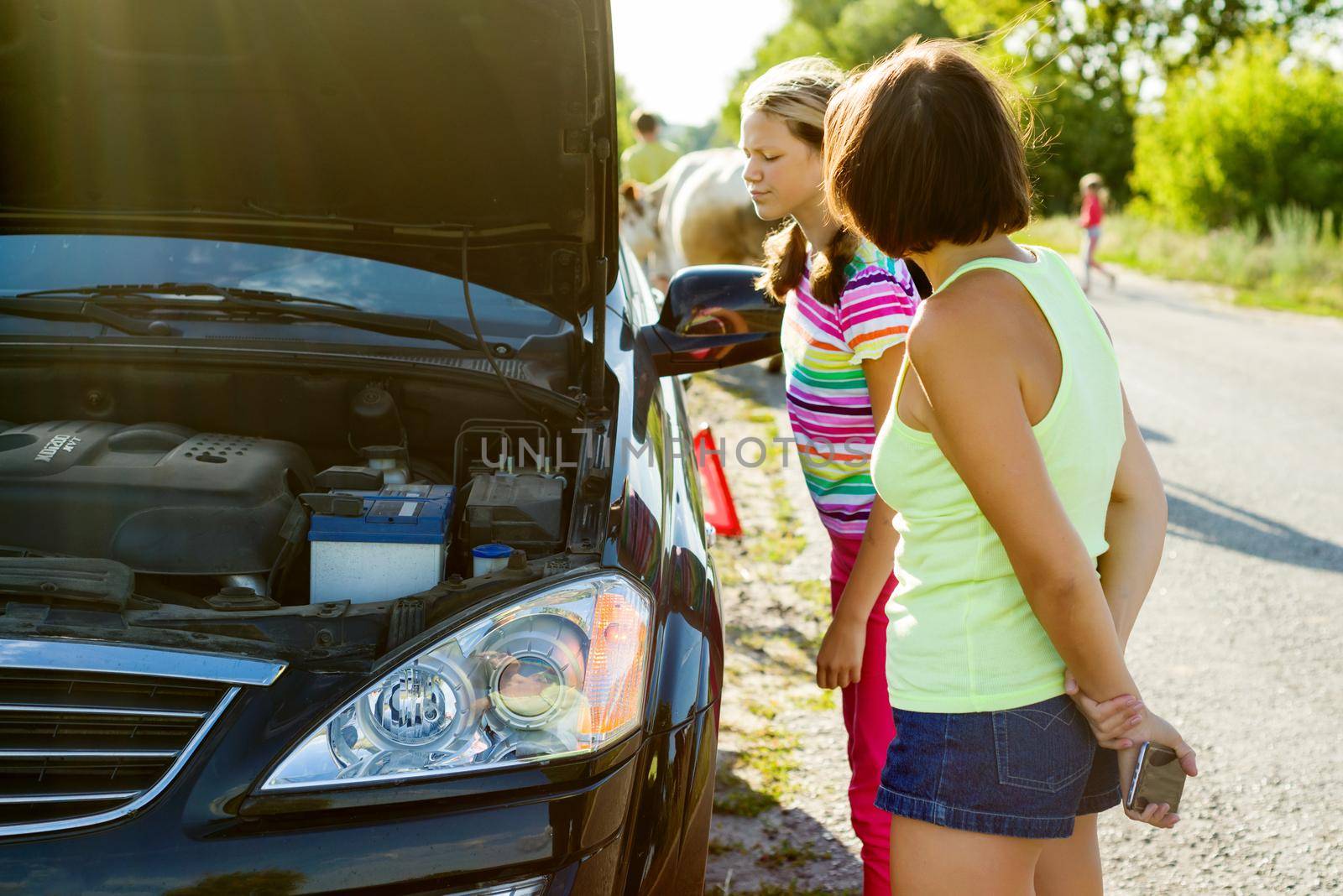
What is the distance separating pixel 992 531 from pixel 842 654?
73 cm

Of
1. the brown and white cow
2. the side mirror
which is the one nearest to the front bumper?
the side mirror

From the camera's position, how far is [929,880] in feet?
5.17

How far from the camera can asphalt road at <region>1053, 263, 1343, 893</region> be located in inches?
117

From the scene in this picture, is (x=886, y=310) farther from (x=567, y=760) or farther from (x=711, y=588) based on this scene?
(x=567, y=760)

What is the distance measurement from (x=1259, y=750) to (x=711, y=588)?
90.6 inches

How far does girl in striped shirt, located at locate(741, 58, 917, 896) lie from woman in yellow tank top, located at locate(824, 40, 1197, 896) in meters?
0.50

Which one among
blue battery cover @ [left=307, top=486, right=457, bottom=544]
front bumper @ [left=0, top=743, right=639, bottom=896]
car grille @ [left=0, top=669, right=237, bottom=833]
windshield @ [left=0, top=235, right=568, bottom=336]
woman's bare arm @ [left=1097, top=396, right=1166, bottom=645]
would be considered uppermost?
windshield @ [left=0, top=235, right=568, bottom=336]

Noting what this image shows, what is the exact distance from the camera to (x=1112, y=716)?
4.94 ft

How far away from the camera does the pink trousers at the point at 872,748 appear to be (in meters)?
2.26

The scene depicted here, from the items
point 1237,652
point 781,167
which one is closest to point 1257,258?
point 1237,652

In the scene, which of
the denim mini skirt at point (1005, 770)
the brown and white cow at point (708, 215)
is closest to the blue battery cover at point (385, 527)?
the denim mini skirt at point (1005, 770)

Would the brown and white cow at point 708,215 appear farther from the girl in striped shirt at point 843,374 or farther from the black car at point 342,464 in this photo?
the girl in striped shirt at point 843,374

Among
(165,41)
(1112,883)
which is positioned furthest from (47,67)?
(1112,883)

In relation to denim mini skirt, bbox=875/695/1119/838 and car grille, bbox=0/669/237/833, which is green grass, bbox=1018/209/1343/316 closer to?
denim mini skirt, bbox=875/695/1119/838
